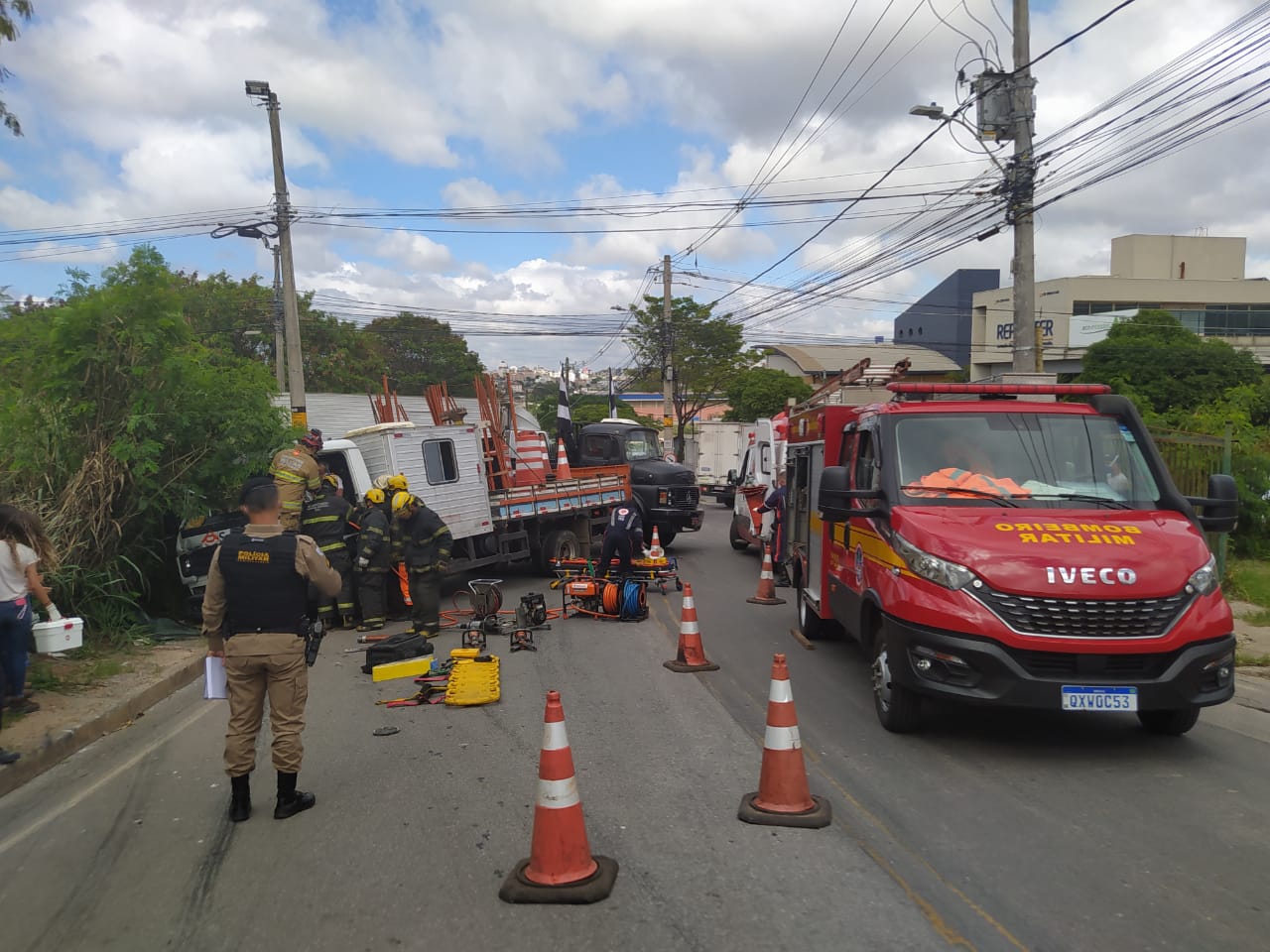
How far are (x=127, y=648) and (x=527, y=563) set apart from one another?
767 cm

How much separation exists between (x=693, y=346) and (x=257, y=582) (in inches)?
1623

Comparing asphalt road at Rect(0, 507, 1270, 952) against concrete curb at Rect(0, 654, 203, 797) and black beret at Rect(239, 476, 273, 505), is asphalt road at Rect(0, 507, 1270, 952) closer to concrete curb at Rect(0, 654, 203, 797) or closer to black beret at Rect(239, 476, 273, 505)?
concrete curb at Rect(0, 654, 203, 797)

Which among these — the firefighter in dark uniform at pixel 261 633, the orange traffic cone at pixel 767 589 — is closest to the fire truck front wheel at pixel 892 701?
the firefighter in dark uniform at pixel 261 633

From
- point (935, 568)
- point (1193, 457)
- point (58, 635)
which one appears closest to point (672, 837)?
point (935, 568)

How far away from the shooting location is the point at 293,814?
16.4 ft

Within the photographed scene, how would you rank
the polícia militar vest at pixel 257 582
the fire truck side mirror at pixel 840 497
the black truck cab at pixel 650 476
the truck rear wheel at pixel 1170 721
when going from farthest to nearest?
1. the black truck cab at pixel 650 476
2. the fire truck side mirror at pixel 840 497
3. the truck rear wheel at pixel 1170 721
4. the polícia militar vest at pixel 257 582

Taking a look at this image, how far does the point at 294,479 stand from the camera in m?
10.1

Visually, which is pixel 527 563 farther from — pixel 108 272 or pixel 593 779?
pixel 593 779

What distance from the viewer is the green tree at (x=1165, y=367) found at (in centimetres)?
2747

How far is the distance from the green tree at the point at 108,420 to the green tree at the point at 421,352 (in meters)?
43.5

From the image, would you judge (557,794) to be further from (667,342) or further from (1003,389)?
(667,342)

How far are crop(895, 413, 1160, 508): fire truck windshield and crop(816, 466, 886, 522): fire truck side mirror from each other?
255 millimetres

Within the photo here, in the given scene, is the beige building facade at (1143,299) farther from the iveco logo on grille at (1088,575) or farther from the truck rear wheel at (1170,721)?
the iveco logo on grille at (1088,575)

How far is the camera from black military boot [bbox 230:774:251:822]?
4965mm
